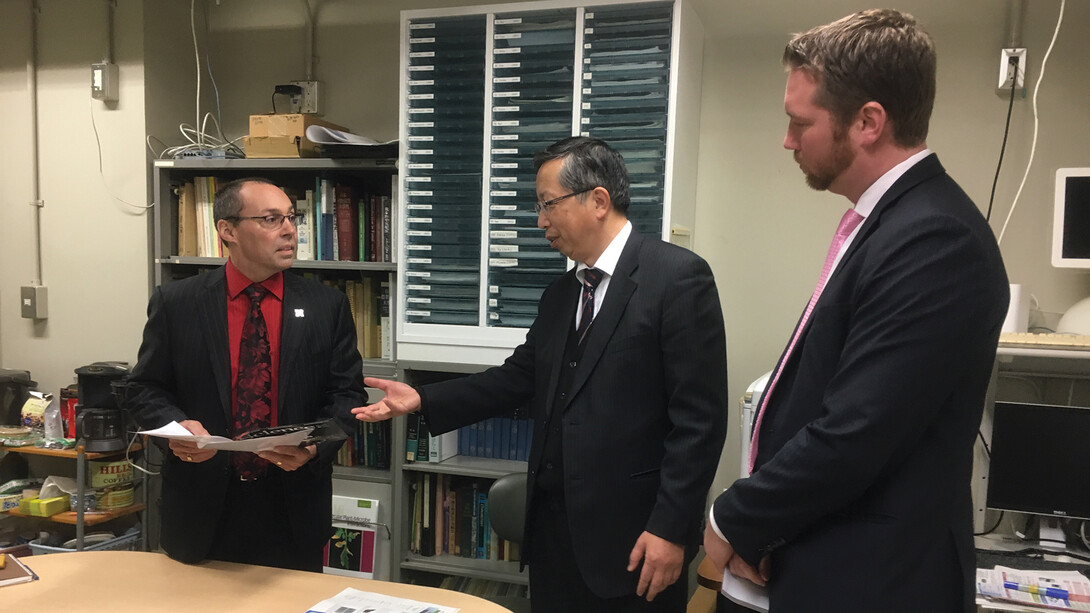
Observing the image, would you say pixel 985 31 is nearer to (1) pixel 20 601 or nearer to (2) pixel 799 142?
(2) pixel 799 142

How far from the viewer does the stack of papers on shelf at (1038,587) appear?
1814mm

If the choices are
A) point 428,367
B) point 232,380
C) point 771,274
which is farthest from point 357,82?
point 771,274

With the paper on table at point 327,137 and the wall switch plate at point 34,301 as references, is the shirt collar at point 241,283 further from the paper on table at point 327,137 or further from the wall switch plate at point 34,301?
the wall switch plate at point 34,301

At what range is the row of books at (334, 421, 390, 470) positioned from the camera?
2820mm

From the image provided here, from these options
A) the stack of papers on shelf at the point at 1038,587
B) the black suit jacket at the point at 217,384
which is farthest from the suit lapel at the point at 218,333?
the stack of papers on shelf at the point at 1038,587

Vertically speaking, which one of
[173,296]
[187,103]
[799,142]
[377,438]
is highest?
[187,103]

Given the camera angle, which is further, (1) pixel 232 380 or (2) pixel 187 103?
(2) pixel 187 103

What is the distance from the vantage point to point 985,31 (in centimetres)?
241

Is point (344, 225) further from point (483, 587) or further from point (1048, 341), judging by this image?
point (1048, 341)

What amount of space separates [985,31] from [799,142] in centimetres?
188

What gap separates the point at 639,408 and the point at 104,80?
2.83 meters

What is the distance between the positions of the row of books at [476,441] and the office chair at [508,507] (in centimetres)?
57

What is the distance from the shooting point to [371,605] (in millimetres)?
1340

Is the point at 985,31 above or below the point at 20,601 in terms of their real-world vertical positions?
above
